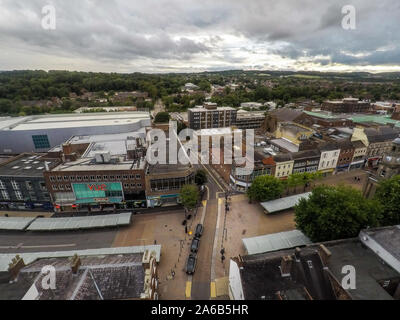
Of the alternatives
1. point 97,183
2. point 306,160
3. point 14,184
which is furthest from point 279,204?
point 14,184

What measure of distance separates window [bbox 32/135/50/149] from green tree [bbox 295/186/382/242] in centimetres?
8049

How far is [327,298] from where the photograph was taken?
22734 mm

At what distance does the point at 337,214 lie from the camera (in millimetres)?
30891

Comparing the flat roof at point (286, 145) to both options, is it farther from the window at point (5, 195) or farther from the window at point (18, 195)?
the window at point (5, 195)

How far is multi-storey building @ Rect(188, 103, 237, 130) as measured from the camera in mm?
103875

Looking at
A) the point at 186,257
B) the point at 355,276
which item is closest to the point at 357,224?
the point at 355,276

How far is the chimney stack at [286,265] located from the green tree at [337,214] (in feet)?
36.3

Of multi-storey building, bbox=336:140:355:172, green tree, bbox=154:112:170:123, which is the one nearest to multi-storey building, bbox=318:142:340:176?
multi-storey building, bbox=336:140:355:172

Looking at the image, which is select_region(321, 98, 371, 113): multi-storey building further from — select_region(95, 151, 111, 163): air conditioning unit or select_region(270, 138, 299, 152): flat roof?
select_region(95, 151, 111, 163): air conditioning unit

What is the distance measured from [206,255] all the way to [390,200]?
3328 cm

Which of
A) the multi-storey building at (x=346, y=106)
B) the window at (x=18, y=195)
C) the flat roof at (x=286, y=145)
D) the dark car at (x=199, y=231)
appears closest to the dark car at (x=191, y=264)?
the dark car at (x=199, y=231)

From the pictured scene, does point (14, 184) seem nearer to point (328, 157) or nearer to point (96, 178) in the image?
point (96, 178)

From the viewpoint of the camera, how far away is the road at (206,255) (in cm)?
2956

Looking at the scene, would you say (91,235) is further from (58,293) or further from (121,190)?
(58,293)
